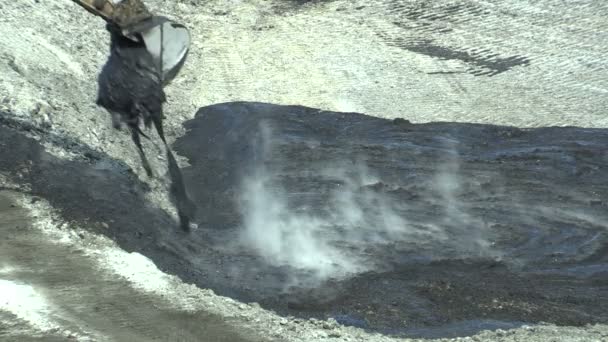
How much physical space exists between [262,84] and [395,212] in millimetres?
5050

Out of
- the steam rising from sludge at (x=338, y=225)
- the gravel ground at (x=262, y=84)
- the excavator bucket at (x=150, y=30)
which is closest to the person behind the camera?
the gravel ground at (x=262, y=84)

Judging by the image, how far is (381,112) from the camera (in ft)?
41.5

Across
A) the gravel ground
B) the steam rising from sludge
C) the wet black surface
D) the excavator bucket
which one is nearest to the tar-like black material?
the excavator bucket

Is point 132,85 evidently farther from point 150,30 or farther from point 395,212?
point 395,212

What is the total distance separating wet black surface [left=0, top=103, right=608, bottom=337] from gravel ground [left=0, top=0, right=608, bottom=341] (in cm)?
49

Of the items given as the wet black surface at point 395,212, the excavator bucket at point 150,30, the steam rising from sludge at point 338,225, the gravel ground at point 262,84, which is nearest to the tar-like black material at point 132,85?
the excavator bucket at point 150,30

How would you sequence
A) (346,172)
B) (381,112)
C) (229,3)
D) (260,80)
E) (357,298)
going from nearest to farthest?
(357,298), (346,172), (381,112), (260,80), (229,3)

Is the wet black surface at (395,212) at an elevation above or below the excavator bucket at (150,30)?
below

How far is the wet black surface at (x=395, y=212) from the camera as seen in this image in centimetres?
755

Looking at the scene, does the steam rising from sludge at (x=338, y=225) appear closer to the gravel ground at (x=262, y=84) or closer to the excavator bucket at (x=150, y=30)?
the gravel ground at (x=262, y=84)

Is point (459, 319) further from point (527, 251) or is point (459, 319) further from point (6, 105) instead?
point (6, 105)

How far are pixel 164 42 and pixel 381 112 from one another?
15.8 feet

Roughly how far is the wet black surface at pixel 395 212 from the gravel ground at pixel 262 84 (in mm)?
491

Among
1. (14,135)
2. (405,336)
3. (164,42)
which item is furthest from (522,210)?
(14,135)
